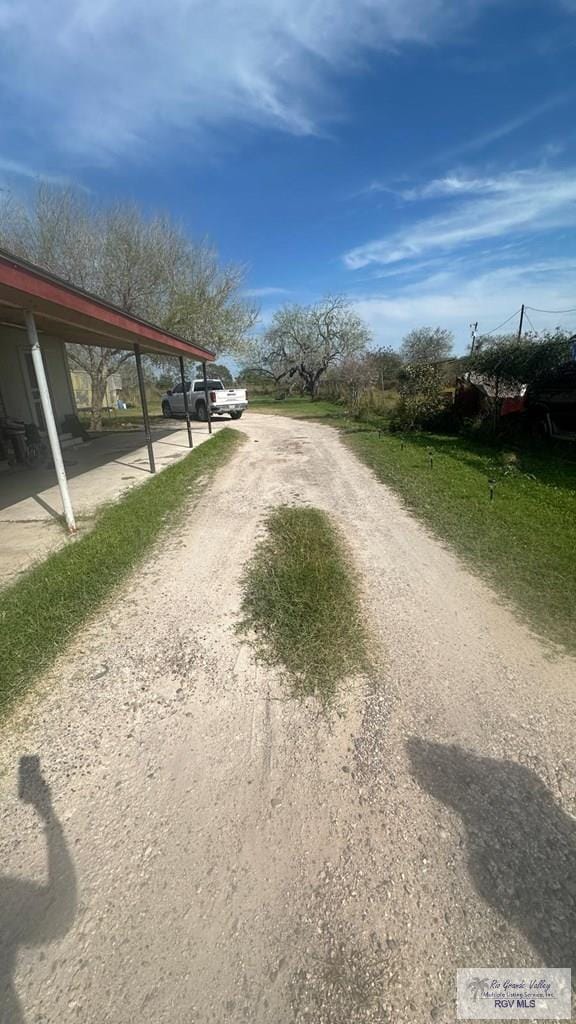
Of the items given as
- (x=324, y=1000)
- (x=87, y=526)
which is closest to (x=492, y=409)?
(x=87, y=526)

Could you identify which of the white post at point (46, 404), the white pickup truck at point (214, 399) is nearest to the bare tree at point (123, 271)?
the white pickup truck at point (214, 399)

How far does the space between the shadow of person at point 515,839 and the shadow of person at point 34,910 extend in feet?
4.78

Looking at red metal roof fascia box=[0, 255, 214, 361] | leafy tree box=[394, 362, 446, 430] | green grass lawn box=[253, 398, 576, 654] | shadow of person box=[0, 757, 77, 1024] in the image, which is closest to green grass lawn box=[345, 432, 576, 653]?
green grass lawn box=[253, 398, 576, 654]

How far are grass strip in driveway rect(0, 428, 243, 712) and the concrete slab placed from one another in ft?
1.03

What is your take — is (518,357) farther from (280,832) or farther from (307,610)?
(280,832)

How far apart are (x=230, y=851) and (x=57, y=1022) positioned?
622 millimetres

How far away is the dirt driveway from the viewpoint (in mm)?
1270

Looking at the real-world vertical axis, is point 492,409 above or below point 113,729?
above

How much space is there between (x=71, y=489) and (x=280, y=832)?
661 cm

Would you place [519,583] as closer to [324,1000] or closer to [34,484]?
[324,1000]

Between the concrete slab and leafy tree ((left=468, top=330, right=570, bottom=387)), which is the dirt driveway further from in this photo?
leafy tree ((left=468, top=330, right=570, bottom=387))

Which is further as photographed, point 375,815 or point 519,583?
point 519,583

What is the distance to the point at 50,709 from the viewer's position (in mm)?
2303

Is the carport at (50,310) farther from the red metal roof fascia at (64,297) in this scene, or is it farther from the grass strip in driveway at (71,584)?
the grass strip in driveway at (71,584)
